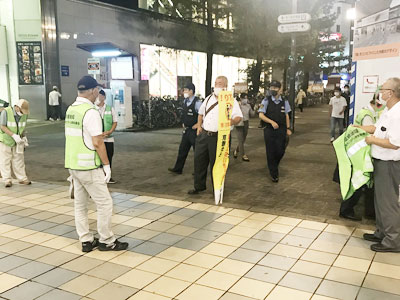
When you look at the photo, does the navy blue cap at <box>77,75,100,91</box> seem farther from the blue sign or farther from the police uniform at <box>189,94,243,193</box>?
the blue sign

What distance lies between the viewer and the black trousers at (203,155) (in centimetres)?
662

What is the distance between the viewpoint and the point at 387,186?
452 cm

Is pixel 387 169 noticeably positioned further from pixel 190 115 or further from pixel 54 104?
pixel 54 104

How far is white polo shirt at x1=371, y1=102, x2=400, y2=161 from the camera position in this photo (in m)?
4.27

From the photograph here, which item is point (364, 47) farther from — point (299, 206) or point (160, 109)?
point (160, 109)

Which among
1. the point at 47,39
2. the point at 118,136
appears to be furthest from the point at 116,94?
the point at 47,39

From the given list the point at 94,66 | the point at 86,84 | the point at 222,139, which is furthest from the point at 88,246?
the point at 94,66

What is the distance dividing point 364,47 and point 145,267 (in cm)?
446

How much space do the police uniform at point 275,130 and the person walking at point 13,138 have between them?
4.30 meters

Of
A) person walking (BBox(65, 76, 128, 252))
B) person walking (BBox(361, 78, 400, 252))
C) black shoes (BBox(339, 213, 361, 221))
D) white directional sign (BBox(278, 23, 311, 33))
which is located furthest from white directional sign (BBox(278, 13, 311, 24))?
person walking (BBox(65, 76, 128, 252))

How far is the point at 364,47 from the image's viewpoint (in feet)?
20.1

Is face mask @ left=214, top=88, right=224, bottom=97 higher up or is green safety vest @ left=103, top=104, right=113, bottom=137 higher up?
face mask @ left=214, top=88, right=224, bottom=97

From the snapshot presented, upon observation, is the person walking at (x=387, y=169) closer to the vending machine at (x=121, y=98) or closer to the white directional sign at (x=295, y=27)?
the white directional sign at (x=295, y=27)

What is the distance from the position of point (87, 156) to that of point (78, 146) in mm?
143
